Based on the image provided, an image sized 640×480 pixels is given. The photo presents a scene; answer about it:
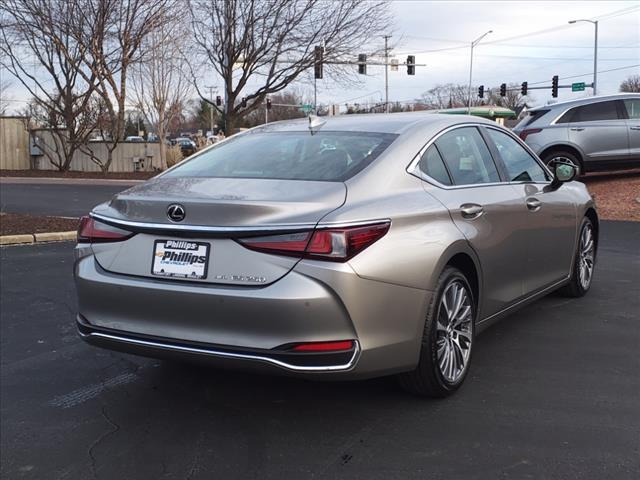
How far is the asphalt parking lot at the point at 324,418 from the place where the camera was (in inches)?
123

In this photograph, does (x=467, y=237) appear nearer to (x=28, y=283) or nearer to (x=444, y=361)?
(x=444, y=361)

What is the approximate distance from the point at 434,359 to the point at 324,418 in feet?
2.20

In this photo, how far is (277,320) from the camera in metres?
3.09

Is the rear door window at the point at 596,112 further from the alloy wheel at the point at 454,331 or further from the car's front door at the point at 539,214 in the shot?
the alloy wheel at the point at 454,331

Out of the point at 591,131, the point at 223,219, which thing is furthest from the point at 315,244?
the point at 591,131

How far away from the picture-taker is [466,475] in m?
3.00

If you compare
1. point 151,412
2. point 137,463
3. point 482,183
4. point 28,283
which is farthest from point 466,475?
point 28,283

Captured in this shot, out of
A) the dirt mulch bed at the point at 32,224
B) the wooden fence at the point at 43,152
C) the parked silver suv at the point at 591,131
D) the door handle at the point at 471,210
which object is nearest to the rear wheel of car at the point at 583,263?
the door handle at the point at 471,210

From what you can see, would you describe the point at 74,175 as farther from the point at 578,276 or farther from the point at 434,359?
the point at 434,359

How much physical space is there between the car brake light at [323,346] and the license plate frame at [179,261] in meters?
0.57

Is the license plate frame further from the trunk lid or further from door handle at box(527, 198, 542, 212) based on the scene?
door handle at box(527, 198, 542, 212)

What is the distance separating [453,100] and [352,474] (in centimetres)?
7786

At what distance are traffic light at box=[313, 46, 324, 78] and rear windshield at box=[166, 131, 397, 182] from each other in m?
22.3

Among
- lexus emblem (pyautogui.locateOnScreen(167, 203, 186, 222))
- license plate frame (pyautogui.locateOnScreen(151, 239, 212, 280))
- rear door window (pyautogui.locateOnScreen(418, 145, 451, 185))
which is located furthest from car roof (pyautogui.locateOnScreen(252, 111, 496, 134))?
license plate frame (pyautogui.locateOnScreen(151, 239, 212, 280))
